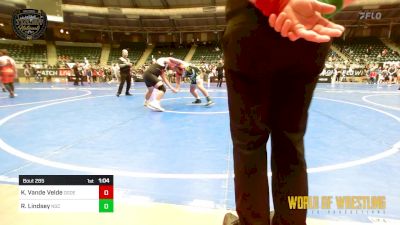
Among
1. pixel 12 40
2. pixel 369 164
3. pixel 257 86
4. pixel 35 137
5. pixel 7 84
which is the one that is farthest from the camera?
pixel 12 40

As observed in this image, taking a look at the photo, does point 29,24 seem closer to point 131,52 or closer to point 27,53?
point 27,53

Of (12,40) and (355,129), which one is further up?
(12,40)

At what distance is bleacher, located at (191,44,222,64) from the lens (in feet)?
108

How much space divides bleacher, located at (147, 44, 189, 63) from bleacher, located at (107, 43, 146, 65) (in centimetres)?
173

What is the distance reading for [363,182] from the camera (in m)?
2.47

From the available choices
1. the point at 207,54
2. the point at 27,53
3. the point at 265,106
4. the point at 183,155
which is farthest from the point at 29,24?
the point at 207,54

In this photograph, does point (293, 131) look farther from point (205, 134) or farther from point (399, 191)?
point (205, 134)

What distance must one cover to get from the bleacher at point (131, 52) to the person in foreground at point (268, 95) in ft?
113

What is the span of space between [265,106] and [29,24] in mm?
3190

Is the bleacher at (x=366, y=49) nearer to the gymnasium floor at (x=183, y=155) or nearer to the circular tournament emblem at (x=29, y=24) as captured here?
the gymnasium floor at (x=183, y=155)

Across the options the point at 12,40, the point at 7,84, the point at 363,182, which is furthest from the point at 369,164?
the point at 12,40

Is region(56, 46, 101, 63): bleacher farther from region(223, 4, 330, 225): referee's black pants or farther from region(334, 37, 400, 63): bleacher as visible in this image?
region(223, 4, 330, 225): referee's black pants

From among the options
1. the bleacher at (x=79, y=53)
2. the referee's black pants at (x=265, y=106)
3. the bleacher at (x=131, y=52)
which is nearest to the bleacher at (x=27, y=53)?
the bleacher at (x=79, y=53)

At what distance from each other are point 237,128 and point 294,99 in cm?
26
